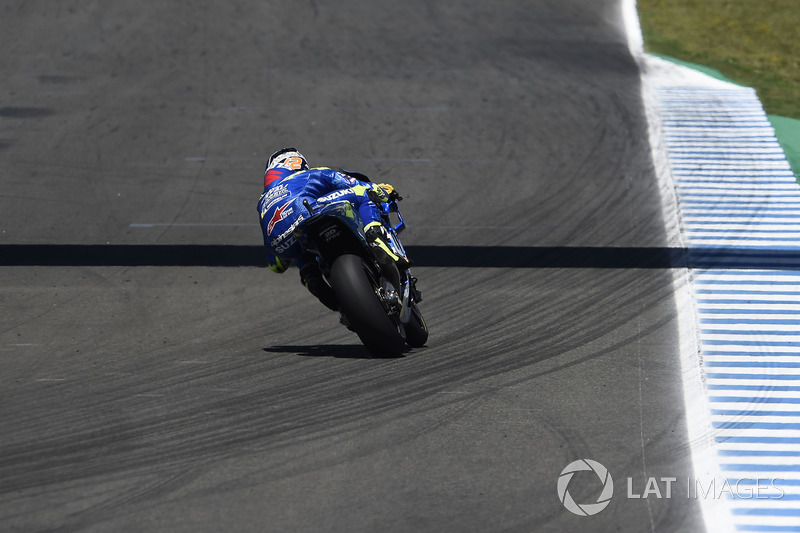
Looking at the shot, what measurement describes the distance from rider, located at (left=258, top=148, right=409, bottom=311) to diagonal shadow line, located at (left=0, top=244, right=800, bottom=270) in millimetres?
2424

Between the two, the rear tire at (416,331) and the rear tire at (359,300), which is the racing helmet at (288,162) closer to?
the rear tire at (359,300)

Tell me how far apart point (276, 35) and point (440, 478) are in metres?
12.2

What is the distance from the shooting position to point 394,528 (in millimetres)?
5500

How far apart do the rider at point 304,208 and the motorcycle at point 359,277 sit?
93 mm

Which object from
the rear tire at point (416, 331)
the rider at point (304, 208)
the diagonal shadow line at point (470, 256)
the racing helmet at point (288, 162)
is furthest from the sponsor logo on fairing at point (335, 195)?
the diagonal shadow line at point (470, 256)

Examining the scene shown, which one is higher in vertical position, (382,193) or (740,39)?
(382,193)

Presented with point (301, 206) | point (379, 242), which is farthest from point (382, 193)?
point (301, 206)

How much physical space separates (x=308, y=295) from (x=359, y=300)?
2.66 m

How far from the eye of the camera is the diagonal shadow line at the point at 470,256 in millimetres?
10047

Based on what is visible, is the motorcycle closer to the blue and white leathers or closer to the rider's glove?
the blue and white leathers

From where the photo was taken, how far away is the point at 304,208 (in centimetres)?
732

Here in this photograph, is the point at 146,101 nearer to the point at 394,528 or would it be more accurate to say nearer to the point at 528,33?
the point at 528,33

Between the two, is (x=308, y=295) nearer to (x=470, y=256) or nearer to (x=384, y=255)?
(x=470, y=256)

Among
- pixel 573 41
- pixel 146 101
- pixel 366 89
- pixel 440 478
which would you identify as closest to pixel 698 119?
pixel 573 41
